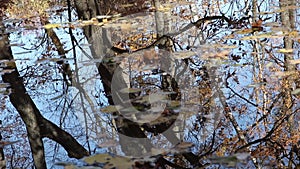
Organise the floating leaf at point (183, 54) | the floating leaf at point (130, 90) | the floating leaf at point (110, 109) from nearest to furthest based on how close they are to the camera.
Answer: the floating leaf at point (110, 109), the floating leaf at point (130, 90), the floating leaf at point (183, 54)

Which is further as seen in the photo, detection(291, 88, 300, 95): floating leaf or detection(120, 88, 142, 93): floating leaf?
A: detection(120, 88, 142, 93): floating leaf

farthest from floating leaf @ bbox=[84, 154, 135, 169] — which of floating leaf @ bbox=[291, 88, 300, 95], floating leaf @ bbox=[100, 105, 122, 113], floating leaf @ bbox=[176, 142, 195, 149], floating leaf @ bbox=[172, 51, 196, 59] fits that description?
floating leaf @ bbox=[172, 51, 196, 59]

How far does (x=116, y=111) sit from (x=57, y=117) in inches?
27.7

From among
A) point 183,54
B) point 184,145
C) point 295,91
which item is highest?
point 183,54

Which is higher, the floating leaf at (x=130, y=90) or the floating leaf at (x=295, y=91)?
the floating leaf at (x=130, y=90)

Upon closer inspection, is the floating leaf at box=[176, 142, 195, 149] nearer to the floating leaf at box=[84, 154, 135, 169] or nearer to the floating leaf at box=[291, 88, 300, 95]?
the floating leaf at box=[84, 154, 135, 169]

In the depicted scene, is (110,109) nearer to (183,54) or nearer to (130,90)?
(130,90)

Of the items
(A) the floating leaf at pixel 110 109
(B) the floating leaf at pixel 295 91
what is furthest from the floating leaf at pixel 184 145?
(B) the floating leaf at pixel 295 91

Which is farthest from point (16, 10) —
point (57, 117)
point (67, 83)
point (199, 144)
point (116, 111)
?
point (199, 144)

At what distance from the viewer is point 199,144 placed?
2441mm

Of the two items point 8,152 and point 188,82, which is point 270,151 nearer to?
point 188,82

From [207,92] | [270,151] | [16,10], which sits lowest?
[270,151]

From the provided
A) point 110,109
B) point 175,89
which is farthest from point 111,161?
point 175,89

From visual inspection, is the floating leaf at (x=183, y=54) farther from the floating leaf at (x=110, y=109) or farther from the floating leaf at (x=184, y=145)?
the floating leaf at (x=184, y=145)
